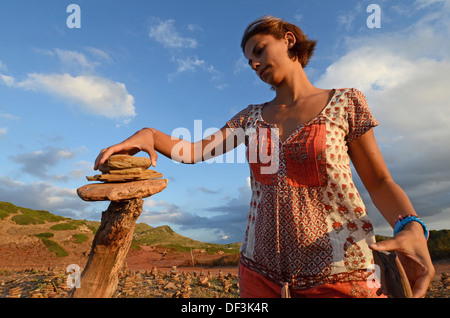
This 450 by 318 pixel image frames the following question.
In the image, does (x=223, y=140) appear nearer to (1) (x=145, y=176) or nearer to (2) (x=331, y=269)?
(1) (x=145, y=176)

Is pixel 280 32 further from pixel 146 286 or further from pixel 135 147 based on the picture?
pixel 146 286

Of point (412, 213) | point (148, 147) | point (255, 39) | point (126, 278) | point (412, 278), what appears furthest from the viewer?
point (126, 278)

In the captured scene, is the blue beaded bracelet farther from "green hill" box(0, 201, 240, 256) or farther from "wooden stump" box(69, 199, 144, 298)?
"green hill" box(0, 201, 240, 256)

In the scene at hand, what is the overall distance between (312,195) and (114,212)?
Result: 5.03 ft

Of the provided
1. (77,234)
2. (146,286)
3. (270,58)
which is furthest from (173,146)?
(77,234)

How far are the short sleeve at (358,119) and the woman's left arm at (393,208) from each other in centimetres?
4

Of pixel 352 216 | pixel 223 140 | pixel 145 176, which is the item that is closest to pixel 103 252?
pixel 145 176

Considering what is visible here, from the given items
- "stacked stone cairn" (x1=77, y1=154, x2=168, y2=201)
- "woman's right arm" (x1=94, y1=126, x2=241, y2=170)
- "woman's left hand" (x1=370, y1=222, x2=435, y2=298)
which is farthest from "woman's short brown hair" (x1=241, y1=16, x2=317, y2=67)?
"woman's left hand" (x1=370, y1=222, x2=435, y2=298)

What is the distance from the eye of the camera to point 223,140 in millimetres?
2793

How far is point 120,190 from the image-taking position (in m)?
2.07

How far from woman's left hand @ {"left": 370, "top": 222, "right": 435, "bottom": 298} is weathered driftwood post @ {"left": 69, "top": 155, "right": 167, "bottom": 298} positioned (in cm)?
159

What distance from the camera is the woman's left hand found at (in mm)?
1747

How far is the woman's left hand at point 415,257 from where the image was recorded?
175 centimetres

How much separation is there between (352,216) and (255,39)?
168cm
